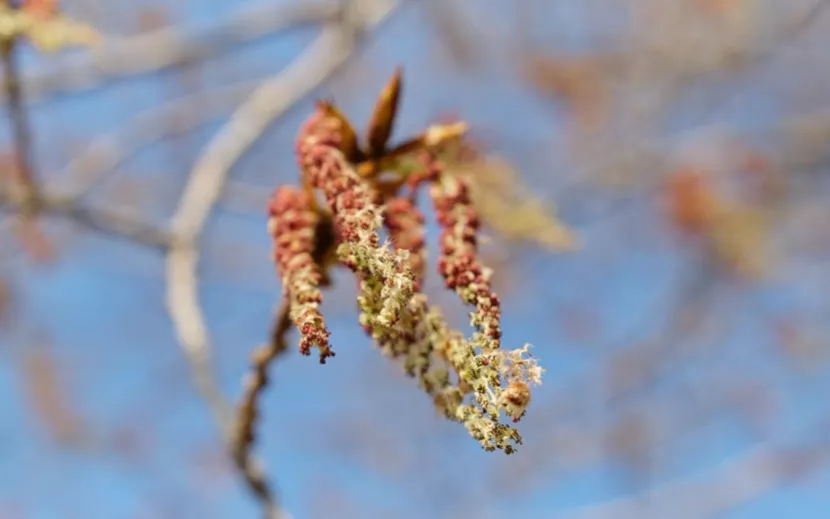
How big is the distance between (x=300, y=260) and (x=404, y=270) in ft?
0.84

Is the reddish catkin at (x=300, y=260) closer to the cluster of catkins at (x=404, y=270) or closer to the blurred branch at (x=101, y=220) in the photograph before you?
the cluster of catkins at (x=404, y=270)

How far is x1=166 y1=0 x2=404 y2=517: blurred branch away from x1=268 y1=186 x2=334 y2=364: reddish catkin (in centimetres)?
92

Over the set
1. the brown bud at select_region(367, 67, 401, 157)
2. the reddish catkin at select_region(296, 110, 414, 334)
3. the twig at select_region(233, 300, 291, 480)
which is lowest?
the reddish catkin at select_region(296, 110, 414, 334)

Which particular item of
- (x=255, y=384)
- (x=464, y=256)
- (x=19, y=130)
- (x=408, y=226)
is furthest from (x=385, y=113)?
(x=19, y=130)

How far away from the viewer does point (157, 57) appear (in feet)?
13.1

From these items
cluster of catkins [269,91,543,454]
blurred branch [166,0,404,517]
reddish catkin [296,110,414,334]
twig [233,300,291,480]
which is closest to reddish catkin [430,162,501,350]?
cluster of catkins [269,91,543,454]

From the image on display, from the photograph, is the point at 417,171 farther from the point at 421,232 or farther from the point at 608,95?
the point at 608,95

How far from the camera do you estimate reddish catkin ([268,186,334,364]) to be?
3.29ft

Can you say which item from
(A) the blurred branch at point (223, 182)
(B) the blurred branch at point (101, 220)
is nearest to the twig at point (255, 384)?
(A) the blurred branch at point (223, 182)

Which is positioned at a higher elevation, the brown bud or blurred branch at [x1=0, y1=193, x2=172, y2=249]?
blurred branch at [x1=0, y1=193, x2=172, y2=249]

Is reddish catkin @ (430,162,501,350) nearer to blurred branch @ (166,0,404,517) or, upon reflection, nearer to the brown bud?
the brown bud

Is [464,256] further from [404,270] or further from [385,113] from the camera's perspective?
[385,113]

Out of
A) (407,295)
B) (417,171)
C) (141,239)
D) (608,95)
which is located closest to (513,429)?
(407,295)

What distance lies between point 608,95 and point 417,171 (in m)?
7.85
